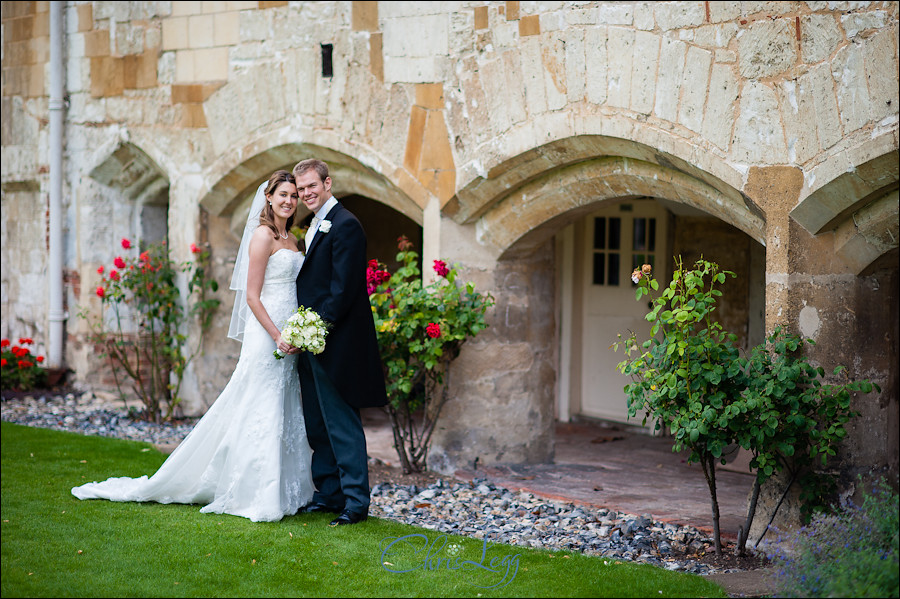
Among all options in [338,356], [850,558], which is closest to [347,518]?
[338,356]

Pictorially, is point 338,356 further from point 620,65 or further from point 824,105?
point 824,105

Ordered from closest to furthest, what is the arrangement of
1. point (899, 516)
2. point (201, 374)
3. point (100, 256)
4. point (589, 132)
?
1. point (899, 516)
2. point (589, 132)
3. point (201, 374)
4. point (100, 256)

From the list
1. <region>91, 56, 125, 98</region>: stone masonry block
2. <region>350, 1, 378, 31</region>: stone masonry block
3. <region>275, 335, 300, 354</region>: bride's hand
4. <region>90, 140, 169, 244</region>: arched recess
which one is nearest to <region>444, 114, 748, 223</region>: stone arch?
<region>350, 1, 378, 31</region>: stone masonry block

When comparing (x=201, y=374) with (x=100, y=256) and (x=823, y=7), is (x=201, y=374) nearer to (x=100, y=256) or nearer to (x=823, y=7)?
(x=100, y=256)

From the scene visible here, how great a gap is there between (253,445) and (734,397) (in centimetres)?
231

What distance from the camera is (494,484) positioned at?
6.00 m

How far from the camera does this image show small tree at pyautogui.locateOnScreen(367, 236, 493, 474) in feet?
19.2

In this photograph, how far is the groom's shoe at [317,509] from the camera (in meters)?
4.96

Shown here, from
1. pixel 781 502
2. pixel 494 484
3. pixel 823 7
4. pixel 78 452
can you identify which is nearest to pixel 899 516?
pixel 781 502

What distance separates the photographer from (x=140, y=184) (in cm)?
841

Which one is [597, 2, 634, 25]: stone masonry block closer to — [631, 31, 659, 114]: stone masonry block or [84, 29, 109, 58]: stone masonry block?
[631, 31, 659, 114]: stone masonry block

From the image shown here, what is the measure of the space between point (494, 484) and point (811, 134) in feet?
9.03

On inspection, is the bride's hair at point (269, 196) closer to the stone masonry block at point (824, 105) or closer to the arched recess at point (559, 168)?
the arched recess at point (559, 168)

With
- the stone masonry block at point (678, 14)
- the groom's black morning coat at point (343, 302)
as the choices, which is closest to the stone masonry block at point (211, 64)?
the groom's black morning coat at point (343, 302)
